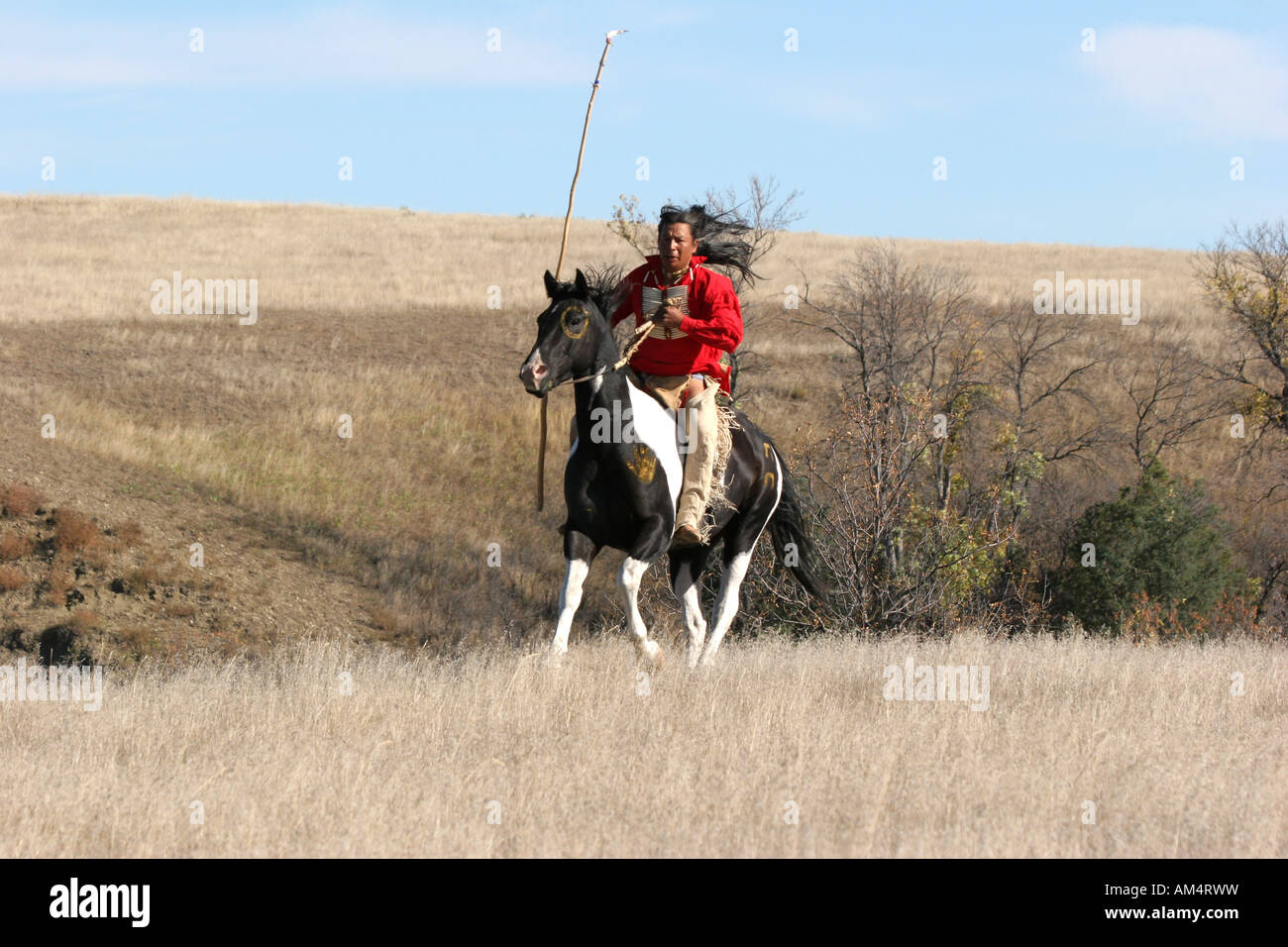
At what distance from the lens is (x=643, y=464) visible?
346 inches

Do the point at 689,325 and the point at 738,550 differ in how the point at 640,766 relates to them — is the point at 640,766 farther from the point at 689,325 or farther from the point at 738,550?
the point at 738,550

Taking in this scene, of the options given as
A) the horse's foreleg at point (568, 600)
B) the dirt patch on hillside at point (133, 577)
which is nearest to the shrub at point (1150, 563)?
the dirt patch on hillside at point (133, 577)

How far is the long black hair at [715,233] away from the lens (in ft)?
30.5

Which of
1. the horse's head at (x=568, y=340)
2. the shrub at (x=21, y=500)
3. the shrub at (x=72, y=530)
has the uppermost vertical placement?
the horse's head at (x=568, y=340)

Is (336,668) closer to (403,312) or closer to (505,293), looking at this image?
(403,312)

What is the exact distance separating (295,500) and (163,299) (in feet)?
56.1

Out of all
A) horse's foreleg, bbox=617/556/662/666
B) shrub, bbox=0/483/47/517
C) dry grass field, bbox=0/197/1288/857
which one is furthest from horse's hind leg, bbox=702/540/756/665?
shrub, bbox=0/483/47/517

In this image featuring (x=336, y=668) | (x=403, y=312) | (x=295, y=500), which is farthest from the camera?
(x=403, y=312)

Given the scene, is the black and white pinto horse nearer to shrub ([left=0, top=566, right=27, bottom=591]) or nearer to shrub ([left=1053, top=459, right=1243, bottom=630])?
shrub ([left=0, top=566, right=27, bottom=591])

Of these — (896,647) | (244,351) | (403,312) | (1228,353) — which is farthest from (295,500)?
(1228,353)

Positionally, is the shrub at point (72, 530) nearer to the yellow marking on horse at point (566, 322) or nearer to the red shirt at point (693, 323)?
the red shirt at point (693, 323)

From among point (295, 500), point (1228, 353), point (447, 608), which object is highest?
point (1228, 353)

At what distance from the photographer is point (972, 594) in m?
22.5

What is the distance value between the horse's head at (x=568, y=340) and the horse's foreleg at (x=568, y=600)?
1.21 metres
